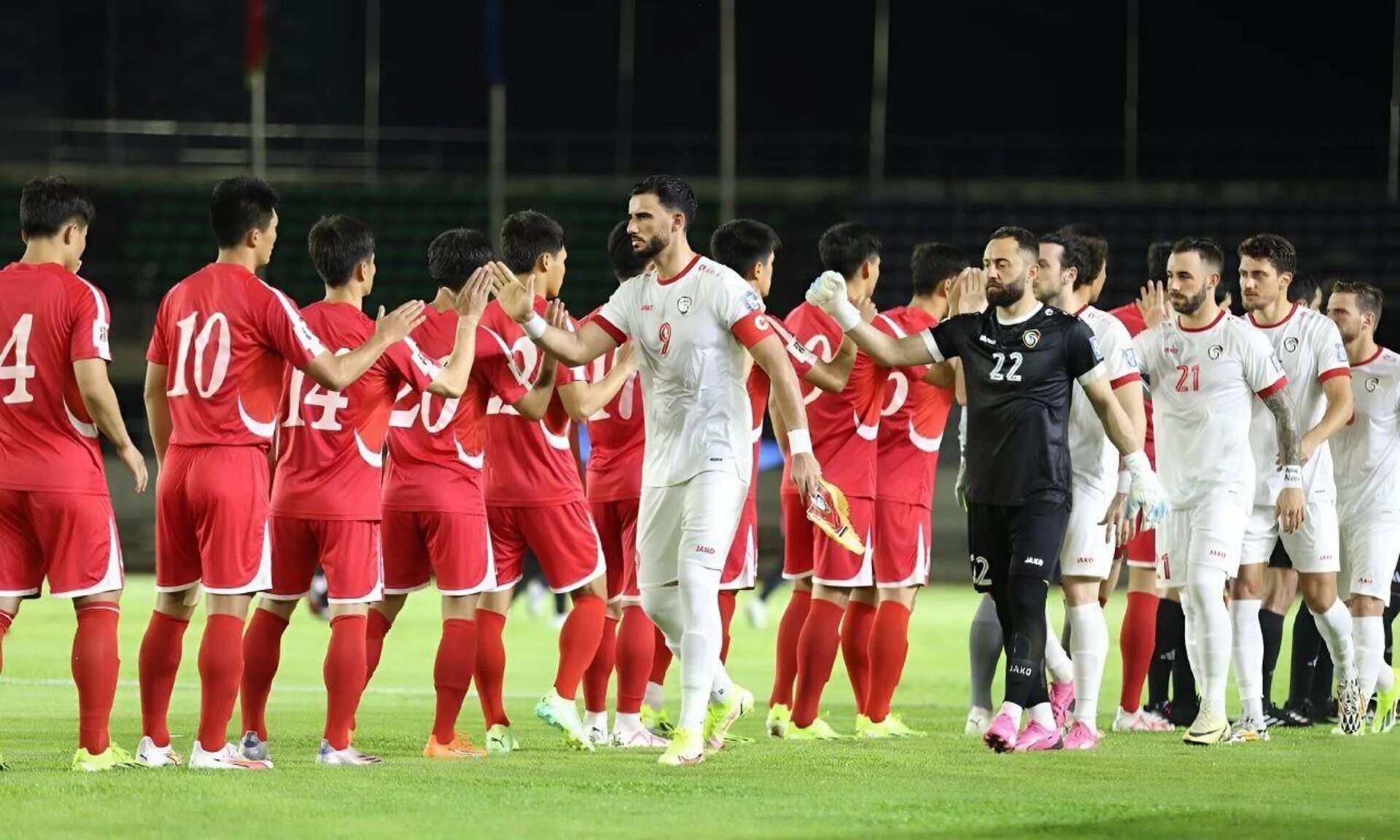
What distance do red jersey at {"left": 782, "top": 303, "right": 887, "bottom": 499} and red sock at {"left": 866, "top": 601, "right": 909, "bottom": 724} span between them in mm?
591

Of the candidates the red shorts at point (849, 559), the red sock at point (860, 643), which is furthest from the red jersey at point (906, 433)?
the red sock at point (860, 643)

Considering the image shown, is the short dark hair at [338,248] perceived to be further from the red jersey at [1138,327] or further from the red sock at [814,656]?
the red jersey at [1138,327]

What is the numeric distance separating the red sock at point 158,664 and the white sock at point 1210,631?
14.6ft

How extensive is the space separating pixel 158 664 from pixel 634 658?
2.11 metres

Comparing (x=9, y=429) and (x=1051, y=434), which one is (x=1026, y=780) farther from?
(x=9, y=429)

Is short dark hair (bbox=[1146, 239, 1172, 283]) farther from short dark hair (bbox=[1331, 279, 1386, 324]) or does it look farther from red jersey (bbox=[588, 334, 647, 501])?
red jersey (bbox=[588, 334, 647, 501])

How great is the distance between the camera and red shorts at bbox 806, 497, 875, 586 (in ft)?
28.6

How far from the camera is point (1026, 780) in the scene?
691 centimetres

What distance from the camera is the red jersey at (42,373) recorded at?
704cm

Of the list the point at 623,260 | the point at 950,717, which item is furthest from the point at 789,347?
the point at 950,717

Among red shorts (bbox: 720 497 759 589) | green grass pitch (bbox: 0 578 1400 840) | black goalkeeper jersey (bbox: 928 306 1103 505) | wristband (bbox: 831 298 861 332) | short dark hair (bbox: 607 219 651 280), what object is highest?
short dark hair (bbox: 607 219 651 280)

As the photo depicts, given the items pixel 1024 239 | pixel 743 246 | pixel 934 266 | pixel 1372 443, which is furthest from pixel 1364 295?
pixel 743 246

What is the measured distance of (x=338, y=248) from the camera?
24.0ft

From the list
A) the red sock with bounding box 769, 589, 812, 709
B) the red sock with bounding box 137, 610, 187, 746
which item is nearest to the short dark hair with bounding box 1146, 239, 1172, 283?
the red sock with bounding box 769, 589, 812, 709
